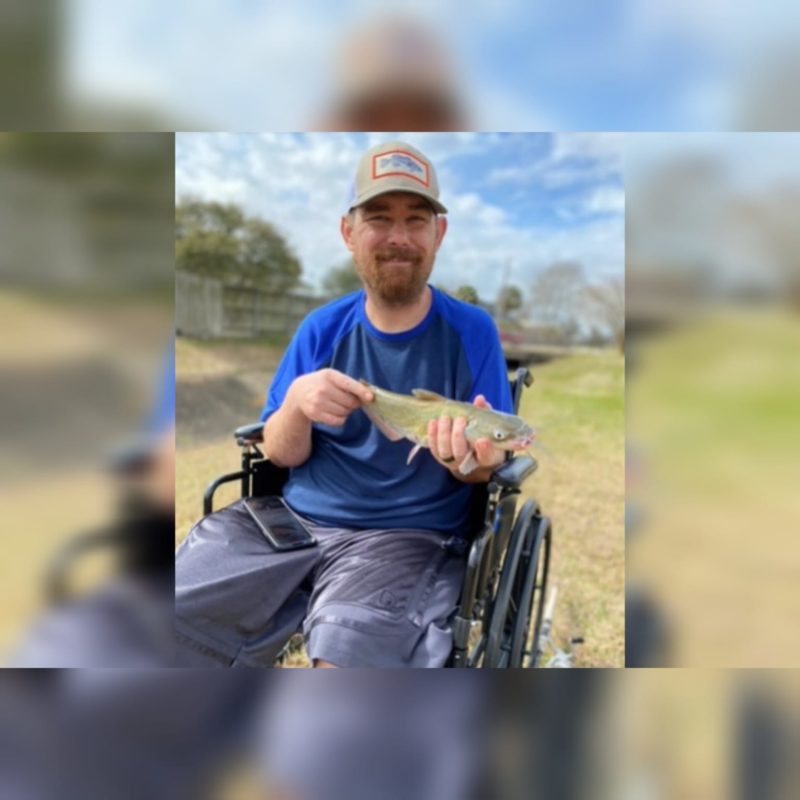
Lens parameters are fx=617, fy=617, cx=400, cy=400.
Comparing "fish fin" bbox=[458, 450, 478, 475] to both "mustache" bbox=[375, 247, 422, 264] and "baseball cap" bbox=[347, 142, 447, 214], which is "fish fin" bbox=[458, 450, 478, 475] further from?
"baseball cap" bbox=[347, 142, 447, 214]

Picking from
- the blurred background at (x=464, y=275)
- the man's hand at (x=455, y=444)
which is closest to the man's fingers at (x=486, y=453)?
the man's hand at (x=455, y=444)

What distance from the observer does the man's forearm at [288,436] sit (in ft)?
4.65

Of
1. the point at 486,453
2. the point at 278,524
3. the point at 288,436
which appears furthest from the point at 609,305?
the point at 278,524

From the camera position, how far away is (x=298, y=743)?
1335 millimetres

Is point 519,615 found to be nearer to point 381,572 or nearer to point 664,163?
point 381,572

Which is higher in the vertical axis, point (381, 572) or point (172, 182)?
point (172, 182)

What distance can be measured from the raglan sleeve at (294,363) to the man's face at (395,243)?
178mm

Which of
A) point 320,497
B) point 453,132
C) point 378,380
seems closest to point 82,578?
point 320,497

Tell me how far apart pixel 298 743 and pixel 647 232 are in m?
1.33

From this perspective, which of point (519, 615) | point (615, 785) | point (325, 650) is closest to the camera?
point (325, 650)

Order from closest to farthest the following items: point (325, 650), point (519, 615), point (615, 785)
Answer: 1. point (325, 650)
2. point (615, 785)
3. point (519, 615)

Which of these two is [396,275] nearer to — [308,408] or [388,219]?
[388,219]

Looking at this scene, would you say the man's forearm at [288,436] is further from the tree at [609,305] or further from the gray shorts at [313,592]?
the tree at [609,305]

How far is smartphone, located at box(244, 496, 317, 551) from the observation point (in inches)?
56.4
